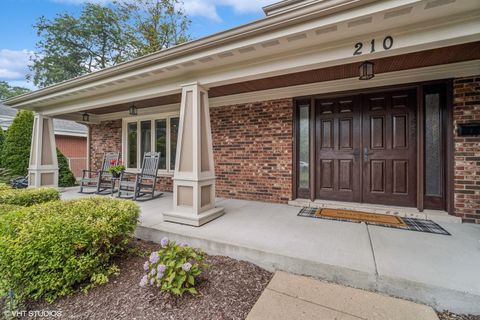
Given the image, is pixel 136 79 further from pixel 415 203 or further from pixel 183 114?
pixel 415 203

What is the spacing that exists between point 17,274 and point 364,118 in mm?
4625

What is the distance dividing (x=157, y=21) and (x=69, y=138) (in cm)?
848

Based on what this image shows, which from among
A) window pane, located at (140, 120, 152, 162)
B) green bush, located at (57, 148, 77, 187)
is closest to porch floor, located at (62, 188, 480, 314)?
window pane, located at (140, 120, 152, 162)

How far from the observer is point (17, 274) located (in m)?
1.77

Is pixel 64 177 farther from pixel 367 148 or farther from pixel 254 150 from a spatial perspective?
pixel 367 148

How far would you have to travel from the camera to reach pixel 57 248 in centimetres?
188

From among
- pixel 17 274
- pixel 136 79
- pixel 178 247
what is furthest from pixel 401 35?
pixel 17 274

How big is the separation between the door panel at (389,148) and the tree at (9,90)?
3026 centimetres

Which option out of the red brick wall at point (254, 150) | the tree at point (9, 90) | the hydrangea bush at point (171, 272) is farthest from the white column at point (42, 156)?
the tree at point (9, 90)

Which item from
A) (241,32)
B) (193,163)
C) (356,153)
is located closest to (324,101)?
(356,153)

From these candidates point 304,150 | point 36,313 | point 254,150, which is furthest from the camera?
point 254,150

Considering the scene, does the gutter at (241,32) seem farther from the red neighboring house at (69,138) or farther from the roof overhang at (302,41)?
the red neighboring house at (69,138)

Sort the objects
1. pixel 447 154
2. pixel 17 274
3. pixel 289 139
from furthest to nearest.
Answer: pixel 289 139 → pixel 447 154 → pixel 17 274

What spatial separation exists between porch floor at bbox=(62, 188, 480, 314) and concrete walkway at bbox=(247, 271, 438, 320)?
99 millimetres
